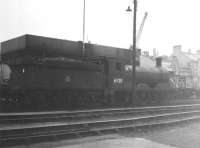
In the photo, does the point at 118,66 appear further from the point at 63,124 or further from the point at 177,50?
the point at 177,50

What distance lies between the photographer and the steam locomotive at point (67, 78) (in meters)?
14.9

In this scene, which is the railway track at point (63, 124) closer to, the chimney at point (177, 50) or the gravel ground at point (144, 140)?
the gravel ground at point (144, 140)

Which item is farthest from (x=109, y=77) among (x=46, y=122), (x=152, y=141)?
(x=152, y=141)

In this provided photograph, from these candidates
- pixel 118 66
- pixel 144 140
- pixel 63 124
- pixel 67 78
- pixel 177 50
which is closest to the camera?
pixel 144 140

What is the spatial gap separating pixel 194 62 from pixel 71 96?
40.2 m

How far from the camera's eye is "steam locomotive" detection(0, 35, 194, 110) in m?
14.9

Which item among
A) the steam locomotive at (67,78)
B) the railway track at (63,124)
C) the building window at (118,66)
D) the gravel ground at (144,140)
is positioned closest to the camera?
the gravel ground at (144,140)

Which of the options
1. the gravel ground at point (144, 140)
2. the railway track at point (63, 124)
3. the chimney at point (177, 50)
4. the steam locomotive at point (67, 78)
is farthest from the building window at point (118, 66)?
the chimney at point (177, 50)

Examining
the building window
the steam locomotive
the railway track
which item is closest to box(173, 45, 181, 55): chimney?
the steam locomotive

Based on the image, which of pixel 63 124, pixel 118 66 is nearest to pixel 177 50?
pixel 118 66

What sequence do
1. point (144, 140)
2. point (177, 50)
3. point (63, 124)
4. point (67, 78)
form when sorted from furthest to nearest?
point (177, 50) < point (67, 78) < point (63, 124) < point (144, 140)

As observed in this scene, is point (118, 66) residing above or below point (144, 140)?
above

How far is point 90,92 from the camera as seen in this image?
1745 cm

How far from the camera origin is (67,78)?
16.3 meters
